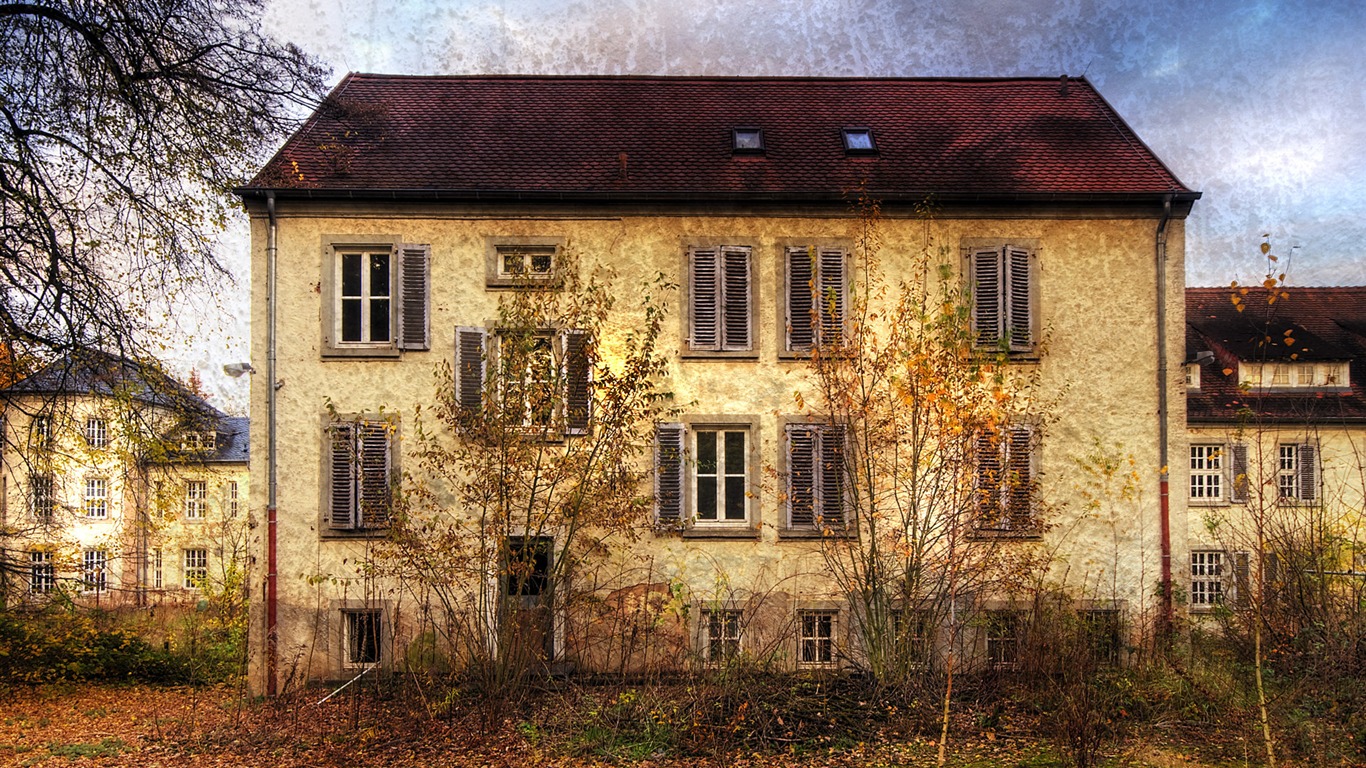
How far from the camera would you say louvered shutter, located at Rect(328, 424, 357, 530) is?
14203 mm

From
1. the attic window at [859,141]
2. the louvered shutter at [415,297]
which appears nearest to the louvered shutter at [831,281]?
the attic window at [859,141]

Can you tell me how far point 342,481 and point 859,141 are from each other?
392 inches

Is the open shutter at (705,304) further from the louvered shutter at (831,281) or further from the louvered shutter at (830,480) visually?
the louvered shutter at (830,480)

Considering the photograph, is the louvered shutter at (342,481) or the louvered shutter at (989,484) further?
the louvered shutter at (342,481)

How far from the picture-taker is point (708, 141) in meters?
16.1

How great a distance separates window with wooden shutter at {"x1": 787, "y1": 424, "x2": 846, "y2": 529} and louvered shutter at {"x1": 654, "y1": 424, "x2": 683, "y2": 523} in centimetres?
164

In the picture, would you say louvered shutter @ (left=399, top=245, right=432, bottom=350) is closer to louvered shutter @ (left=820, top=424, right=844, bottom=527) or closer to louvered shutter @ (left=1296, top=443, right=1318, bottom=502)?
louvered shutter @ (left=820, top=424, right=844, bottom=527)

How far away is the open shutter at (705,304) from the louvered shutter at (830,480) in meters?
2.25

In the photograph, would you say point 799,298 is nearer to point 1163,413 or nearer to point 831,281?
point 831,281

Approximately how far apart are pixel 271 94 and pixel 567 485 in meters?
6.17

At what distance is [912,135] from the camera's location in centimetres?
1634

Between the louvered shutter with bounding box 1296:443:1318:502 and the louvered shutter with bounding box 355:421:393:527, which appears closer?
the louvered shutter with bounding box 1296:443:1318:502

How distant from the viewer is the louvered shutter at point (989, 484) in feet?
38.6

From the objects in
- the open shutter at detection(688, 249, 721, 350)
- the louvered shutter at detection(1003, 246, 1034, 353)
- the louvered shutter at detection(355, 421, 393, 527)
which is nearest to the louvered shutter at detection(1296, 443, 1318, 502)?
the louvered shutter at detection(1003, 246, 1034, 353)
